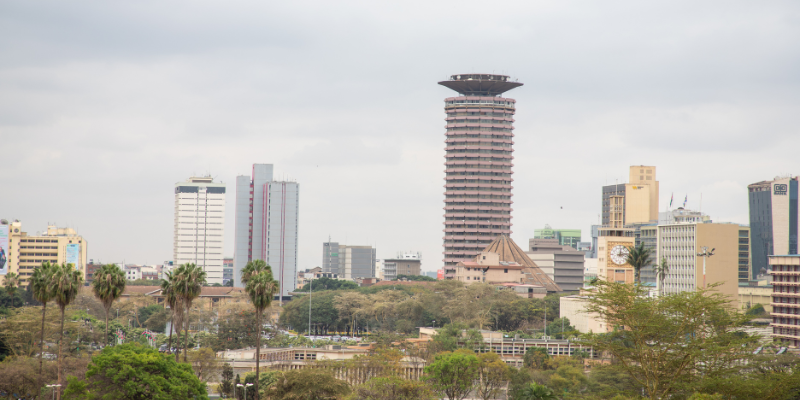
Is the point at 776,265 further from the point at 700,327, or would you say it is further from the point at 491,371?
the point at 700,327

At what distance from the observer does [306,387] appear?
321 feet

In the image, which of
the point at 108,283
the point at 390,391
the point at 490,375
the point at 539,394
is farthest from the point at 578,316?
the point at 108,283

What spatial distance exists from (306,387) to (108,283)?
2455 centimetres

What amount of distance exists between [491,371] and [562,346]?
3980 centimetres

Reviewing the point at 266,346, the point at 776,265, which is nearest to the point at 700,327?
the point at 776,265

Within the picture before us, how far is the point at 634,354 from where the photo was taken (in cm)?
7388

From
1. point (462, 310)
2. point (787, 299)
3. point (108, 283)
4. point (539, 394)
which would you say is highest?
point (108, 283)

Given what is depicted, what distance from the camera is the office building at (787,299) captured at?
143750 millimetres

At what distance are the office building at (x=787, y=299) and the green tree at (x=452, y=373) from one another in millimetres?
59378

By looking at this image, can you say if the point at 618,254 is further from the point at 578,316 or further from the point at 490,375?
the point at 490,375

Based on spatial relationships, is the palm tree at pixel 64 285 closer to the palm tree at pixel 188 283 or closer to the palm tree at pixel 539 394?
the palm tree at pixel 188 283

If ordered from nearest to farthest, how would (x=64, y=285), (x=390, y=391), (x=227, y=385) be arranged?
(x=64, y=285) → (x=390, y=391) → (x=227, y=385)

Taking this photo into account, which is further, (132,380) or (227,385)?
(227,385)

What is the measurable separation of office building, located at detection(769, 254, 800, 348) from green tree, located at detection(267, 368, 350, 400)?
267 feet
